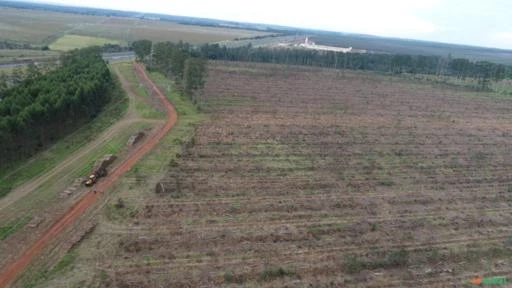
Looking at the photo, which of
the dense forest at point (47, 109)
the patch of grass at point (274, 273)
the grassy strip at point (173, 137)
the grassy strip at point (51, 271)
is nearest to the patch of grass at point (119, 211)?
the grassy strip at point (51, 271)

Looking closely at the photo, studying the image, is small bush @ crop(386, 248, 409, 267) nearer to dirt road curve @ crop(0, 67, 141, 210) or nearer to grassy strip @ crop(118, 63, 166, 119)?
dirt road curve @ crop(0, 67, 141, 210)

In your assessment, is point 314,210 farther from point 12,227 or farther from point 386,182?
point 12,227

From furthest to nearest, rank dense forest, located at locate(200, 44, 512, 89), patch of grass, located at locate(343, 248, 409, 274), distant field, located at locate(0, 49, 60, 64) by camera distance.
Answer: dense forest, located at locate(200, 44, 512, 89)
distant field, located at locate(0, 49, 60, 64)
patch of grass, located at locate(343, 248, 409, 274)

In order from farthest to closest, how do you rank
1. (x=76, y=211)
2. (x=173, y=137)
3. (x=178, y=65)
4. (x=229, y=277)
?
(x=178, y=65), (x=173, y=137), (x=76, y=211), (x=229, y=277)

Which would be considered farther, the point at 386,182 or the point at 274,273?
the point at 386,182

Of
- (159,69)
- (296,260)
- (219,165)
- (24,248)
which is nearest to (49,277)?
(24,248)

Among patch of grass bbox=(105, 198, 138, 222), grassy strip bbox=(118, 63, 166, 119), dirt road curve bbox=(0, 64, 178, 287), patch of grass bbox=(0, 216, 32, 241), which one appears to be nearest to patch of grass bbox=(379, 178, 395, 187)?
patch of grass bbox=(105, 198, 138, 222)

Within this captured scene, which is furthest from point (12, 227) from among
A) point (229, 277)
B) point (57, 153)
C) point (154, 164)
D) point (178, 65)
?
point (178, 65)
